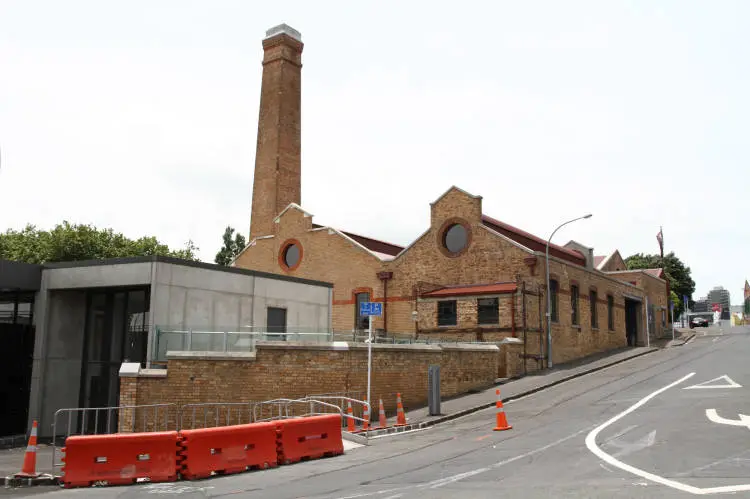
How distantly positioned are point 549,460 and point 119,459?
7885mm

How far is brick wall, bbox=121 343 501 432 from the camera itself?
61.9 feet

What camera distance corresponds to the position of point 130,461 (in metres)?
12.4

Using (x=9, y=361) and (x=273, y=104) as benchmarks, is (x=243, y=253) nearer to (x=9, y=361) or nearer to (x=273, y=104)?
(x=273, y=104)

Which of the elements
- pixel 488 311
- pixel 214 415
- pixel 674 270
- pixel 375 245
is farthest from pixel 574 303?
pixel 674 270

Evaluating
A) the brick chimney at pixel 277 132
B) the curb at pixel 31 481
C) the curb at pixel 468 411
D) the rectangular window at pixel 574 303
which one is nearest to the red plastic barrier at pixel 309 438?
the curb at pixel 468 411

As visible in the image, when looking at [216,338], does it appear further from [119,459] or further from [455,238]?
[455,238]

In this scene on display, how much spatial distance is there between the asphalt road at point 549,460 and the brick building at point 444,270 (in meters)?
12.4

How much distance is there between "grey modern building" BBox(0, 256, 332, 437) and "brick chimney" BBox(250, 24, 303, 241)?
26.6m

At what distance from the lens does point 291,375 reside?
20.8 meters

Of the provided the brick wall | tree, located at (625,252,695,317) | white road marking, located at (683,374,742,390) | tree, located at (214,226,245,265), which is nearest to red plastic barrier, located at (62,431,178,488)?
the brick wall

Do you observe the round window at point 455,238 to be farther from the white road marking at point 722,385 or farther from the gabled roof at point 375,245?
the white road marking at point 722,385

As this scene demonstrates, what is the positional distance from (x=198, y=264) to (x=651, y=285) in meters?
43.5

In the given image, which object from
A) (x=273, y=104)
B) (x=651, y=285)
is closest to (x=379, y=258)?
(x=273, y=104)

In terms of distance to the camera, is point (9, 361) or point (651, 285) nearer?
point (9, 361)
